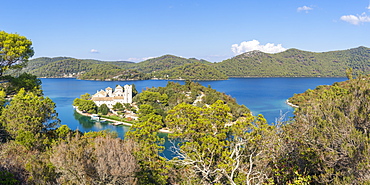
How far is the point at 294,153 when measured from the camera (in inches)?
267

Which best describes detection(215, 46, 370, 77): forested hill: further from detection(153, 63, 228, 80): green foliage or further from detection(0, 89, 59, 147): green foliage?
detection(0, 89, 59, 147): green foliage

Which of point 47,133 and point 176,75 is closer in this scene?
point 47,133

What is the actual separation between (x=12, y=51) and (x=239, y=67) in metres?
157

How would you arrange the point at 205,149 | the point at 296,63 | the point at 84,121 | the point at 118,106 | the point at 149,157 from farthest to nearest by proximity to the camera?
the point at 296,63 < the point at 118,106 < the point at 84,121 < the point at 149,157 < the point at 205,149

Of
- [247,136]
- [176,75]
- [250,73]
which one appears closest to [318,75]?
[250,73]

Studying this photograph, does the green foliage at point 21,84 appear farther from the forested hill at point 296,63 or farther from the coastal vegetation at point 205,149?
the forested hill at point 296,63

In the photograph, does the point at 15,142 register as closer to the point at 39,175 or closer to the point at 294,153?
the point at 39,175

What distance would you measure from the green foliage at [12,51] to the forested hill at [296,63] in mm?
141070

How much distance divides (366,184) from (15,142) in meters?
9.73

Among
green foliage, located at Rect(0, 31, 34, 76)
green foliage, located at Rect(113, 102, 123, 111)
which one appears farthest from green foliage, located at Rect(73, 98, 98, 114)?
green foliage, located at Rect(0, 31, 34, 76)

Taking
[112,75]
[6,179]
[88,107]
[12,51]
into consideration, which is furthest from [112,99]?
[112,75]

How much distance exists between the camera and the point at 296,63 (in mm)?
166625

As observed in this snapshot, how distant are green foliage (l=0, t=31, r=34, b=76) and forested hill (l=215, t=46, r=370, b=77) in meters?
141

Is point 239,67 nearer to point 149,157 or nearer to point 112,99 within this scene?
point 112,99
